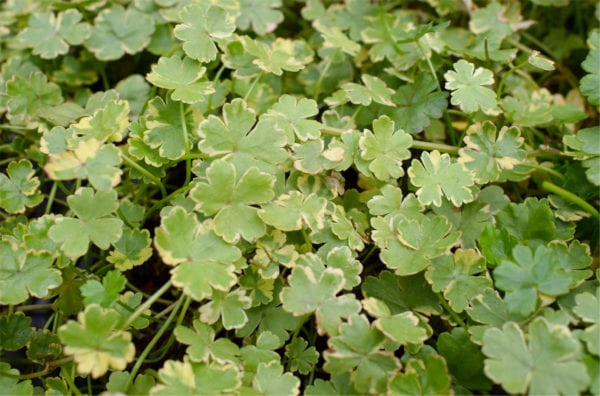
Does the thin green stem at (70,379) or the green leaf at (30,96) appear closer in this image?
the thin green stem at (70,379)

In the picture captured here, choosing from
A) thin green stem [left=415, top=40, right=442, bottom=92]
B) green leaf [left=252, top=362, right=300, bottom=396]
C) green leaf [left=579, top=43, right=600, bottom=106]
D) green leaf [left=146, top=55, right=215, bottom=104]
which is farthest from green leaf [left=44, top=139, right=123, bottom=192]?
green leaf [left=579, top=43, right=600, bottom=106]

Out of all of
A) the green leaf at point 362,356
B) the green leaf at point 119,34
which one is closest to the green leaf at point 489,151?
the green leaf at point 362,356

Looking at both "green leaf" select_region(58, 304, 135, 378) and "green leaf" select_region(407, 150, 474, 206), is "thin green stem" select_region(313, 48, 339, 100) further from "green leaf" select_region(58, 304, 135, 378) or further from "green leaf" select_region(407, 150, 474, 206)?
"green leaf" select_region(58, 304, 135, 378)

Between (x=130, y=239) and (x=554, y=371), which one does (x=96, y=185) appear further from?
(x=554, y=371)

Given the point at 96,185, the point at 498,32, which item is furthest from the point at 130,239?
the point at 498,32

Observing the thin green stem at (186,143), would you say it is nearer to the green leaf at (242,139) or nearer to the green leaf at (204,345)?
the green leaf at (242,139)

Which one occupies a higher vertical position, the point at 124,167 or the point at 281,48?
the point at 281,48
